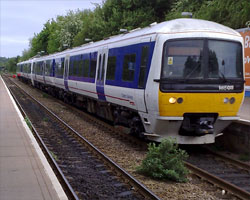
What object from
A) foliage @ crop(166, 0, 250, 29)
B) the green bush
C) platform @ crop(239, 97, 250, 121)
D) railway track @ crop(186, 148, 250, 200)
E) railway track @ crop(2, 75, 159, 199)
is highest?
foliage @ crop(166, 0, 250, 29)

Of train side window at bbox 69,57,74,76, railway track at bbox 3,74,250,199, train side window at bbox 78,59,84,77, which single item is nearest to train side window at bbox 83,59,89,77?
train side window at bbox 78,59,84,77

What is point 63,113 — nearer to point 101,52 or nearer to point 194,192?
point 101,52

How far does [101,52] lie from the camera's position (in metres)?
14.1

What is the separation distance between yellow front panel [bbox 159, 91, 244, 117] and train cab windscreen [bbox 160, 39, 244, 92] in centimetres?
12

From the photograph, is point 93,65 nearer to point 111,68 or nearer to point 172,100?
point 111,68

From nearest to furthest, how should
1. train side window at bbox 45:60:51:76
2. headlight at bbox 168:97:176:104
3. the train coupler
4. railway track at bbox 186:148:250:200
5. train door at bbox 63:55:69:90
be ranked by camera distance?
railway track at bbox 186:148:250:200 < headlight at bbox 168:97:176:104 < the train coupler < train door at bbox 63:55:69:90 < train side window at bbox 45:60:51:76

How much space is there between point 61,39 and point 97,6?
1477 centimetres

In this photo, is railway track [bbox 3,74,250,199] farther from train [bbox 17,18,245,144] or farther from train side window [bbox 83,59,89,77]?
train side window [bbox 83,59,89,77]

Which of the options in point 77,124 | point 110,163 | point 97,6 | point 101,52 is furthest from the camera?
point 97,6

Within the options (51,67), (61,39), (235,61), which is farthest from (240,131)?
(61,39)

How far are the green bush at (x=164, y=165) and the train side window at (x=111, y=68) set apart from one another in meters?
4.59

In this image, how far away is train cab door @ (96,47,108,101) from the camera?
1355cm

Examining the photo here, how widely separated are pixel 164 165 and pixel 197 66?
2570mm

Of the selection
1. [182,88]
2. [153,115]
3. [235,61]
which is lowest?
[153,115]
